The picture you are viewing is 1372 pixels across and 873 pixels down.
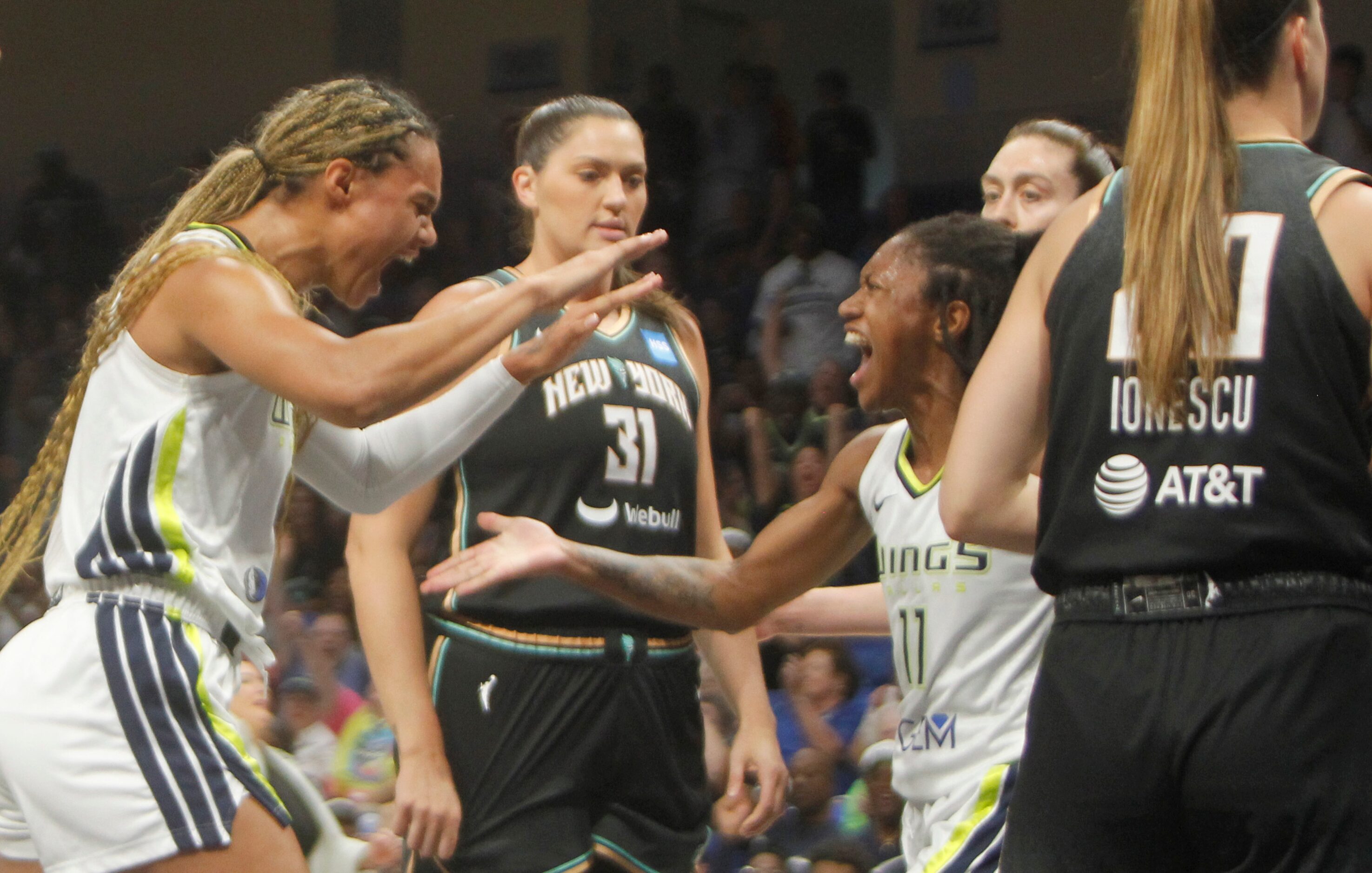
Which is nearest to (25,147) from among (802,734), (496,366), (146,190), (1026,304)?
(146,190)

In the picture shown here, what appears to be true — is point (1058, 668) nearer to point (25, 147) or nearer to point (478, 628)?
point (478, 628)

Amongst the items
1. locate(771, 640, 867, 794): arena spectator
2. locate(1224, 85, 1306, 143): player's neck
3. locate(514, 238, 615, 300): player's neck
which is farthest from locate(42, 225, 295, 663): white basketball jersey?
locate(771, 640, 867, 794): arena spectator

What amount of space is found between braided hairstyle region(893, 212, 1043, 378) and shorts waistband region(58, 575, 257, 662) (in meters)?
1.36

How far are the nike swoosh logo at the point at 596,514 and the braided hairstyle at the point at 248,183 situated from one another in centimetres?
63

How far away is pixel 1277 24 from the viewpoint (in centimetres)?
188

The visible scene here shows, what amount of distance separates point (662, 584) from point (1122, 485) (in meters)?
1.04

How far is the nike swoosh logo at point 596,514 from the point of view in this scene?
3.11m

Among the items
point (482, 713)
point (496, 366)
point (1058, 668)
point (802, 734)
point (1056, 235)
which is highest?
point (1056, 235)

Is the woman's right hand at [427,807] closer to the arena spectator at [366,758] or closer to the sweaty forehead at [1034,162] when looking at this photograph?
the sweaty forehead at [1034,162]

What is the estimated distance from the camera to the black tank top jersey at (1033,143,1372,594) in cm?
177

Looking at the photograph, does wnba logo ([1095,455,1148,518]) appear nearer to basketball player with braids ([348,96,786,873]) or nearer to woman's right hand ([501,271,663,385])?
woman's right hand ([501,271,663,385])

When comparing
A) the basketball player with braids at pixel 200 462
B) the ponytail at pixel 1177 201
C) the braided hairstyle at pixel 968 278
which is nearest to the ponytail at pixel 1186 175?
the ponytail at pixel 1177 201

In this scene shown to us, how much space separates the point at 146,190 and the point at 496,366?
31.9ft

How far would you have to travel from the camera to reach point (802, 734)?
5.40 meters
